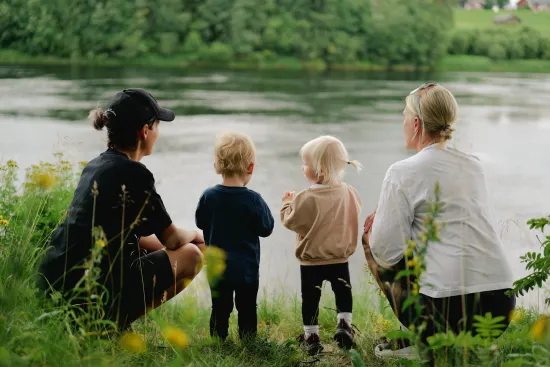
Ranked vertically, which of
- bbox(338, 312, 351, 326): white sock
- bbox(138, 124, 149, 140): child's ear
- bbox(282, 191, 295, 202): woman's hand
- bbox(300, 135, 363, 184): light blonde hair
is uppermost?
bbox(138, 124, 149, 140): child's ear

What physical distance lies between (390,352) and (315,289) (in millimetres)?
513

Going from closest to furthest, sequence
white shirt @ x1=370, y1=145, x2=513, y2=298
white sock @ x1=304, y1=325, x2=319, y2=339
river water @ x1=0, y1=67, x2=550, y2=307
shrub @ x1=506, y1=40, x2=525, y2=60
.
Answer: white shirt @ x1=370, y1=145, x2=513, y2=298, white sock @ x1=304, y1=325, x2=319, y2=339, river water @ x1=0, y1=67, x2=550, y2=307, shrub @ x1=506, y1=40, x2=525, y2=60

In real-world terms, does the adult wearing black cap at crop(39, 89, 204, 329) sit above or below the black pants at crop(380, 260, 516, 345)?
above

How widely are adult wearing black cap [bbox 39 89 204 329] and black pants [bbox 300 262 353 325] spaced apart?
0.48 meters

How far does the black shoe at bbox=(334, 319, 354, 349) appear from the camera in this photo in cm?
285

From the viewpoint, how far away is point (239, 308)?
2.89 meters

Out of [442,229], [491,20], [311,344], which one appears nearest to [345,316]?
[311,344]

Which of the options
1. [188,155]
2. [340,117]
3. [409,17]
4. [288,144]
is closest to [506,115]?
[340,117]

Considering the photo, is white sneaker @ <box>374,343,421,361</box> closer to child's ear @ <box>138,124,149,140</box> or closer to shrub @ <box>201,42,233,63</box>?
child's ear @ <box>138,124,149,140</box>

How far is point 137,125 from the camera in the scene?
271 cm

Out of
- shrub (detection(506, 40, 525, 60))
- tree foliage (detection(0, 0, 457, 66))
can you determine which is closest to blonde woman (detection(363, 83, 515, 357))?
tree foliage (detection(0, 0, 457, 66))

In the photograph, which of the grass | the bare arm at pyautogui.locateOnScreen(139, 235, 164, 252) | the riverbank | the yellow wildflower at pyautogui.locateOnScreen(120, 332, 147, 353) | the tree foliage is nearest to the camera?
Answer: the yellow wildflower at pyautogui.locateOnScreen(120, 332, 147, 353)

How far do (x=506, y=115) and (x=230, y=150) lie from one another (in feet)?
47.3

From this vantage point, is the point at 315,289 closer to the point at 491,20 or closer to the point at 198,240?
the point at 198,240
